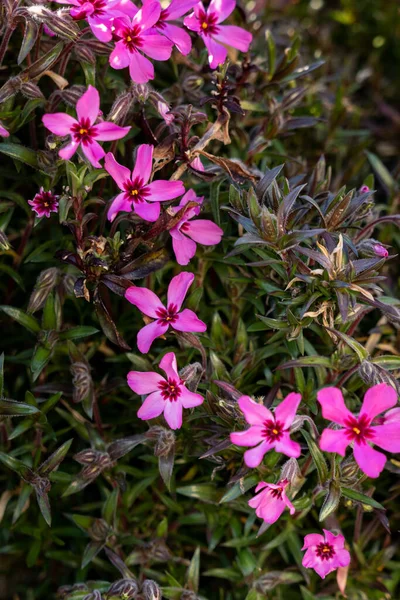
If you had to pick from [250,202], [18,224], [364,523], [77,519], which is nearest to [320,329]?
[250,202]

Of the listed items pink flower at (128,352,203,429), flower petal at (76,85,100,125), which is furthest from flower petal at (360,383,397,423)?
flower petal at (76,85,100,125)

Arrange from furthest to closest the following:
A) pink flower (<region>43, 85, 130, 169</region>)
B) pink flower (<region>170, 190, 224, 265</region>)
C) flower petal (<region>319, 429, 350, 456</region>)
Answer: pink flower (<region>170, 190, 224, 265</region>) < pink flower (<region>43, 85, 130, 169</region>) < flower petal (<region>319, 429, 350, 456</region>)

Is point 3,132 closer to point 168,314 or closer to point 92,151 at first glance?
point 92,151

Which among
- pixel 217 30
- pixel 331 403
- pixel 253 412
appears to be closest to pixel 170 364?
pixel 253 412

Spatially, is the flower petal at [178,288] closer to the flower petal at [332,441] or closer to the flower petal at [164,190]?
the flower petal at [164,190]

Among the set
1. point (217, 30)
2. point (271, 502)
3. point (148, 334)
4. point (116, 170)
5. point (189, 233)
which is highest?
point (217, 30)

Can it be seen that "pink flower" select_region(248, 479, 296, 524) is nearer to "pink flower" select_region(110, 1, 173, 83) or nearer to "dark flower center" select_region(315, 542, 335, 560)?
"dark flower center" select_region(315, 542, 335, 560)
